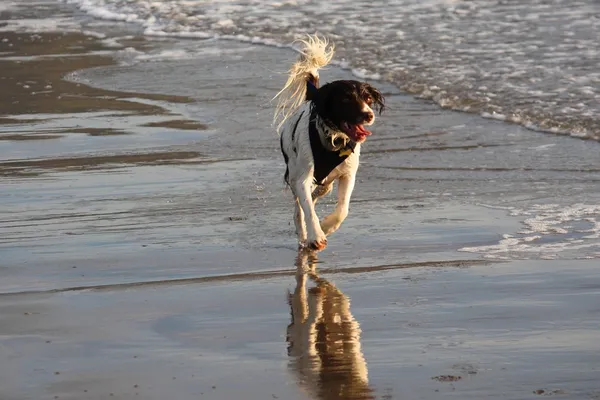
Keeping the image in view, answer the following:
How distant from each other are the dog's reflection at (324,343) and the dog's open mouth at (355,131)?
0.80m

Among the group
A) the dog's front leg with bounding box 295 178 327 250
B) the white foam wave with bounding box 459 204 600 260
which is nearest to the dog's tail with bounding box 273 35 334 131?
the dog's front leg with bounding box 295 178 327 250

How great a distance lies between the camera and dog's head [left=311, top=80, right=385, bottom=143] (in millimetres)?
6566

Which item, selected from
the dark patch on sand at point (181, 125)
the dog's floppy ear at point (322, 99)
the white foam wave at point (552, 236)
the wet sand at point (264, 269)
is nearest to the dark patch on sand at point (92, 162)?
the wet sand at point (264, 269)

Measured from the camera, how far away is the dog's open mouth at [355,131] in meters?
6.59

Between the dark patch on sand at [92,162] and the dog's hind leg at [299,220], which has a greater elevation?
the dog's hind leg at [299,220]

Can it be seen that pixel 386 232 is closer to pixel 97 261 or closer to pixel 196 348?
pixel 97 261

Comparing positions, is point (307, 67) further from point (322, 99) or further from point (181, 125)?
point (181, 125)

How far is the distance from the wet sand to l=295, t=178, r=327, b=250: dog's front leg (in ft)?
0.30

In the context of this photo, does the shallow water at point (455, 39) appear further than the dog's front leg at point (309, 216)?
Yes

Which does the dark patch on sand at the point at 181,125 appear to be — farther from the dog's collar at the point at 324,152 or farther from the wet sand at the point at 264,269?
the dog's collar at the point at 324,152

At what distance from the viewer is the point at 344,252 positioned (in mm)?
6586

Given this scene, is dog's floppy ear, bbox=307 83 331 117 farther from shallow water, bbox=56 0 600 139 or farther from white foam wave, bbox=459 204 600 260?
→ shallow water, bbox=56 0 600 139

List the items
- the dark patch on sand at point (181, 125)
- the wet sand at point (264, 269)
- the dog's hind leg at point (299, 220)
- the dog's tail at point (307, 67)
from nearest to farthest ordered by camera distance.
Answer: the wet sand at point (264, 269) → the dog's hind leg at point (299, 220) → the dog's tail at point (307, 67) → the dark patch on sand at point (181, 125)

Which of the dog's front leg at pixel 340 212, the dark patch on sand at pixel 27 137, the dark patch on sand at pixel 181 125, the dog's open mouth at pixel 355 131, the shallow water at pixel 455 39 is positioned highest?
the dog's open mouth at pixel 355 131
